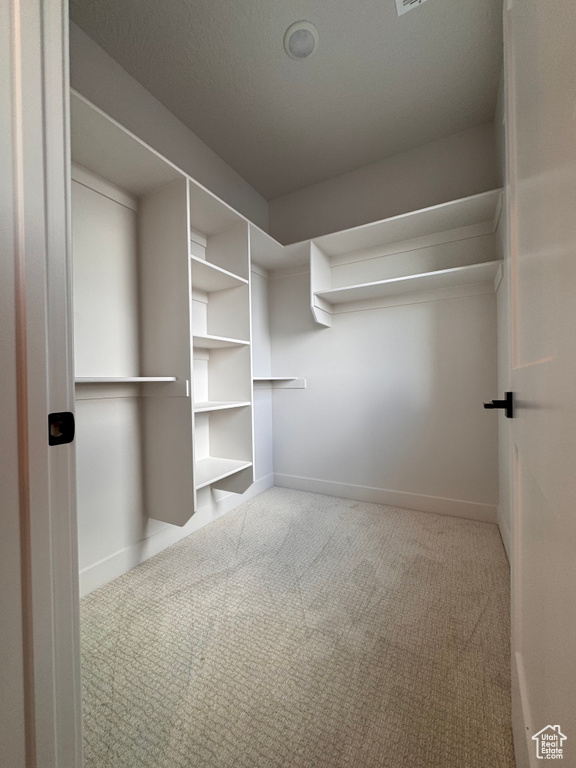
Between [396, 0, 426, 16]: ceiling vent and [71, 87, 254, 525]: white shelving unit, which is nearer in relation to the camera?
[396, 0, 426, 16]: ceiling vent

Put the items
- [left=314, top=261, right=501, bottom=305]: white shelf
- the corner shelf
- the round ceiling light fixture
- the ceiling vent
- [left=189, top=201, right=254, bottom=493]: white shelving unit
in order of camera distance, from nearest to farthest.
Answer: the ceiling vent
the round ceiling light fixture
[left=314, top=261, right=501, bottom=305]: white shelf
[left=189, top=201, right=254, bottom=493]: white shelving unit
the corner shelf

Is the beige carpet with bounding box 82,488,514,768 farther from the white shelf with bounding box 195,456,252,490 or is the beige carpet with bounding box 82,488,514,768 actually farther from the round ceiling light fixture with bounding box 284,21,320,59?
the round ceiling light fixture with bounding box 284,21,320,59

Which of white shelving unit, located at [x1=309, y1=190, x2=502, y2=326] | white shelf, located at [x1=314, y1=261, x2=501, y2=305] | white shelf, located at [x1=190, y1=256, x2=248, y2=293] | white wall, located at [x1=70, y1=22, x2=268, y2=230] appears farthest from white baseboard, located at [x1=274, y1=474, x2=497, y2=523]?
white wall, located at [x1=70, y1=22, x2=268, y2=230]

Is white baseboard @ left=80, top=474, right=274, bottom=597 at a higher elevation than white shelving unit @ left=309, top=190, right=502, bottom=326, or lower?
lower

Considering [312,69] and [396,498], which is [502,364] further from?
[312,69]

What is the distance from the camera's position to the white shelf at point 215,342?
181 centimetres

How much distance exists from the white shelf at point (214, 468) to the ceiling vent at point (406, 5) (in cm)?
247

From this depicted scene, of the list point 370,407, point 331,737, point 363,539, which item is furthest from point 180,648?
point 370,407

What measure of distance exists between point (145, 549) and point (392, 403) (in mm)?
1910

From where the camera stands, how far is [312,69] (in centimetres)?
169

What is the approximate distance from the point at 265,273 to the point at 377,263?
0.98 meters

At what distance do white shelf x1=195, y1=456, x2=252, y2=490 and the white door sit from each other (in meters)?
1.43

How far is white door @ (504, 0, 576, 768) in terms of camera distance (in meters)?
0.39

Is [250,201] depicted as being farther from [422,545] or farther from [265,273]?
[422,545]
